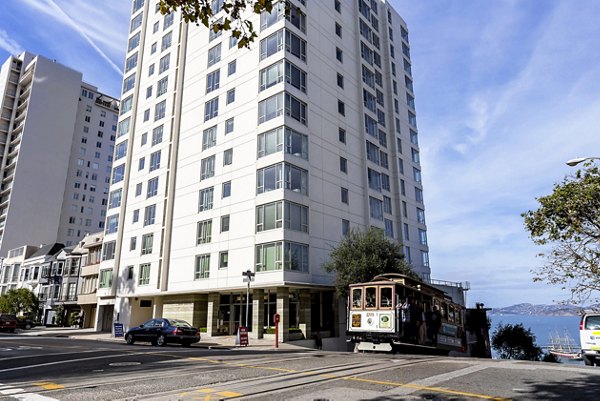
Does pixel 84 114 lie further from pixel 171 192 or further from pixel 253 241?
pixel 253 241

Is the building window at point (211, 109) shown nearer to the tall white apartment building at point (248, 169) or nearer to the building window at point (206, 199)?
the tall white apartment building at point (248, 169)

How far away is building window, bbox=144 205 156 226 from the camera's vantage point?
39188mm

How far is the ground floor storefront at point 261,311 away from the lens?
28.7 m

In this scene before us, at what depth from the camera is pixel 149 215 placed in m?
39.7

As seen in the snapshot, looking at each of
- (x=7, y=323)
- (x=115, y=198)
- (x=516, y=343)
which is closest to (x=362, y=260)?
(x=516, y=343)

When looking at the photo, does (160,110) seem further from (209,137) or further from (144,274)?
(144,274)

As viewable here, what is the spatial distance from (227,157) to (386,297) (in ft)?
65.6

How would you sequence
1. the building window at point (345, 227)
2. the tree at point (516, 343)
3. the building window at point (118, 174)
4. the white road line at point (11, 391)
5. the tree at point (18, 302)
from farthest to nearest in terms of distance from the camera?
1. the tree at point (18, 302)
2. the building window at point (118, 174)
3. the tree at point (516, 343)
4. the building window at point (345, 227)
5. the white road line at point (11, 391)

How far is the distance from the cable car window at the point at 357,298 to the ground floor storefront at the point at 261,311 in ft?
28.4

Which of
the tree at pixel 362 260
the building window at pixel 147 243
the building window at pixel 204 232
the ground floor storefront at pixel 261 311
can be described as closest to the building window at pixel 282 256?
the ground floor storefront at pixel 261 311

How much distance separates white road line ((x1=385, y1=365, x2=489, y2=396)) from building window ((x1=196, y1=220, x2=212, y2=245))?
2520cm

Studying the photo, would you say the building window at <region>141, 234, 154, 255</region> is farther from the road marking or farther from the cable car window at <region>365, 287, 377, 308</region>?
the road marking

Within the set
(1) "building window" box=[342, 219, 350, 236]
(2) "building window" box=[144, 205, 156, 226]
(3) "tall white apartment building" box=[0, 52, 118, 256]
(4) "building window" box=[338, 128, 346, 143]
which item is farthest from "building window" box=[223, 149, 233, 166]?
(3) "tall white apartment building" box=[0, 52, 118, 256]

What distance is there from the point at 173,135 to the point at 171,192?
5621mm
